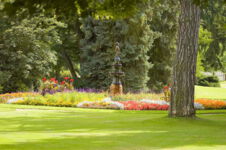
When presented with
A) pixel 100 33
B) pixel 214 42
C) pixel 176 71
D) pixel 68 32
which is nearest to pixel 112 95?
pixel 100 33

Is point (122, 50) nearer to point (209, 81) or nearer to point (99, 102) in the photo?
point (99, 102)

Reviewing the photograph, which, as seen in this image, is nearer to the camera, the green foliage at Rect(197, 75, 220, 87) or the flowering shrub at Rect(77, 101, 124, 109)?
the flowering shrub at Rect(77, 101, 124, 109)

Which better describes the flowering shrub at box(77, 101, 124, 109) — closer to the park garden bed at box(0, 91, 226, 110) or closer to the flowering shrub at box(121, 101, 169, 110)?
the park garden bed at box(0, 91, 226, 110)

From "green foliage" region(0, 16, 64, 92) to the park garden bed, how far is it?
3191 millimetres

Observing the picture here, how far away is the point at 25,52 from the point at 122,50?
21.2 feet

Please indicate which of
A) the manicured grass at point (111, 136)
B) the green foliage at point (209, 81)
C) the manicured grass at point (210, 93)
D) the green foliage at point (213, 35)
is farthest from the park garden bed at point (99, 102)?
the green foliage at point (209, 81)

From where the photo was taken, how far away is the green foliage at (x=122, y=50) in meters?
27.3

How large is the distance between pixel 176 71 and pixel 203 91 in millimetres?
22001

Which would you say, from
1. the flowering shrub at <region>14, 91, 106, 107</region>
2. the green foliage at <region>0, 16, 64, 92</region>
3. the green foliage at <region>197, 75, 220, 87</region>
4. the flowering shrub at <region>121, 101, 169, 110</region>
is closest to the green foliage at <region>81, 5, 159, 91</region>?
the green foliage at <region>0, 16, 64, 92</region>

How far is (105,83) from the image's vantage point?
1077 inches

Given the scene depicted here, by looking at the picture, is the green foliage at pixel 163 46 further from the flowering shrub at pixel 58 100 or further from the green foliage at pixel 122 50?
the flowering shrub at pixel 58 100

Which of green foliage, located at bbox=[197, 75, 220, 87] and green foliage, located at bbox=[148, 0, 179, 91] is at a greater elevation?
green foliage, located at bbox=[148, 0, 179, 91]

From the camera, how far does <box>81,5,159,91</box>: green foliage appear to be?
27.3m

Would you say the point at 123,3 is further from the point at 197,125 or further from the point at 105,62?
the point at 105,62
